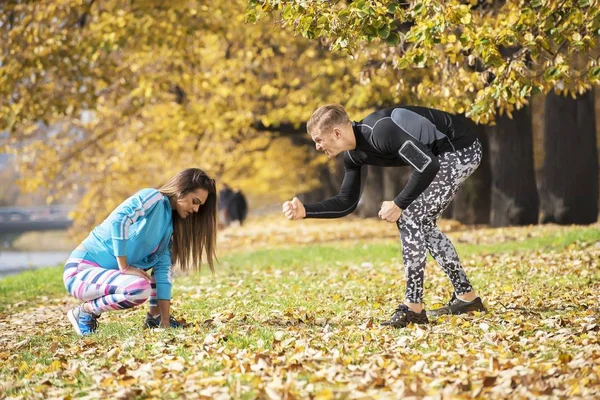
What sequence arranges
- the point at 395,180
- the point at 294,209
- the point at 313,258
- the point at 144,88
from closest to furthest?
the point at 294,209
the point at 313,258
the point at 144,88
the point at 395,180

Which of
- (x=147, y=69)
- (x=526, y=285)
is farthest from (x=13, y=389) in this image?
(x=147, y=69)

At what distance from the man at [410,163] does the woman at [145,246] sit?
0.93 m

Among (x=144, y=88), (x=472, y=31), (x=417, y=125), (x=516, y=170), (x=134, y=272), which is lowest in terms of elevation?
(x=134, y=272)

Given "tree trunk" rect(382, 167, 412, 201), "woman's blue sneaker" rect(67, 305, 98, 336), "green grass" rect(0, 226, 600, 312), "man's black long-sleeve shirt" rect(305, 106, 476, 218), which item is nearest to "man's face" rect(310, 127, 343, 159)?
"man's black long-sleeve shirt" rect(305, 106, 476, 218)

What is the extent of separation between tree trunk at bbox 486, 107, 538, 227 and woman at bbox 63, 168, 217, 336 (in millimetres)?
13506

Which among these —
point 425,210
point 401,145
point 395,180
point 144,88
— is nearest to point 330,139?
point 401,145

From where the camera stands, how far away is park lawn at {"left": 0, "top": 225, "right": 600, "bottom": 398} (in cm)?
465

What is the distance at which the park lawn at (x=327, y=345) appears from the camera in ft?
15.3

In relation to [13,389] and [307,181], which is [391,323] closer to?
[13,389]

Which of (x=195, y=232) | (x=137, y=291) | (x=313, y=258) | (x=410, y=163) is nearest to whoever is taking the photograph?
(x=410, y=163)

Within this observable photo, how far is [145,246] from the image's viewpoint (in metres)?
6.64

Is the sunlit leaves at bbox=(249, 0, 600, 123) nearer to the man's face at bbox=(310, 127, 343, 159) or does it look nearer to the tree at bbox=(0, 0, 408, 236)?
the man's face at bbox=(310, 127, 343, 159)

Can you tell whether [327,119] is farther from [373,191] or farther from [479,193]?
[373,191]

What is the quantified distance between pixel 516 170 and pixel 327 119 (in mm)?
13942
